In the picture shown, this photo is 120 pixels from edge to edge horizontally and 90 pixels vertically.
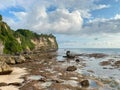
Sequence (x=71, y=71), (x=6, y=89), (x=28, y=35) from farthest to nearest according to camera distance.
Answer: (x=28, y=35) < (x=71, y=71) < (x=6, y=89)

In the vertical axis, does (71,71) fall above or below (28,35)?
below

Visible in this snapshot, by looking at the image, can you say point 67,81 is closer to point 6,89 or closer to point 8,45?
point 6,89

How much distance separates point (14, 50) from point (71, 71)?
79.3 m

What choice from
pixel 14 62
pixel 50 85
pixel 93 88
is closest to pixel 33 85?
pixel 50 85

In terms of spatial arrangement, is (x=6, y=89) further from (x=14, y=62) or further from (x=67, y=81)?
(x=14, y=62)

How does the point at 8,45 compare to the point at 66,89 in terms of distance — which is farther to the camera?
the point at 8,45

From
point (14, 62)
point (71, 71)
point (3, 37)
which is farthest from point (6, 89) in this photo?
point (3, 37)

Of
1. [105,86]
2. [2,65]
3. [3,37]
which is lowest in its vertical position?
[105,86]

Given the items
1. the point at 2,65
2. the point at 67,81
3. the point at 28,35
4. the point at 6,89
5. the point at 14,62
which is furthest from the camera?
the point at 28,35

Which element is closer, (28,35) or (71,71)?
(71,71)

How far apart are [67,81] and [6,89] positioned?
12.8m

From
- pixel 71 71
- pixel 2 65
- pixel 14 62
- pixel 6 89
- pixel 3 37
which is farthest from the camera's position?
pixel 3 37

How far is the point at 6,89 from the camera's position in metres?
34.3

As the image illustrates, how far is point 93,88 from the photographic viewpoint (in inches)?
1420
